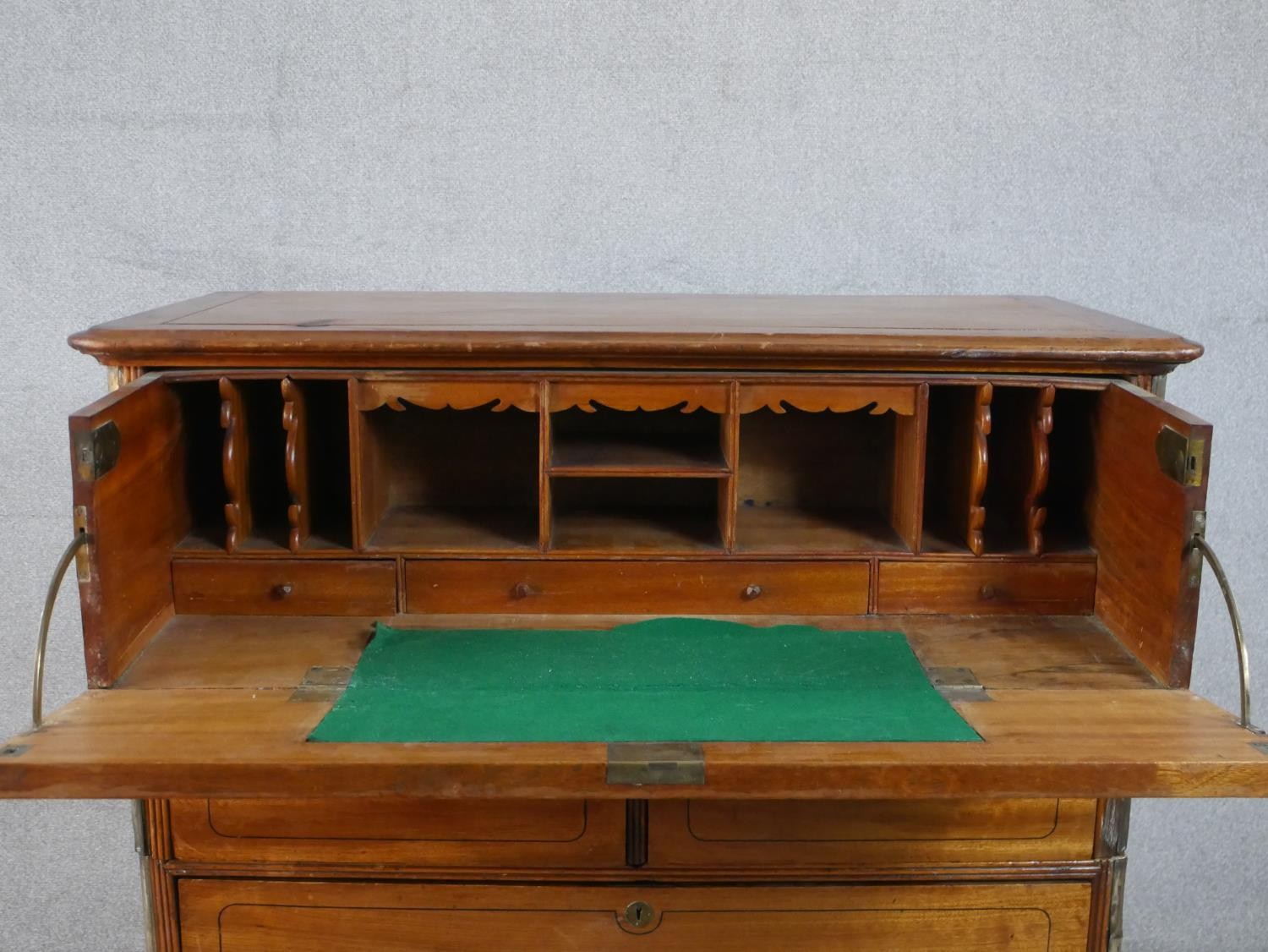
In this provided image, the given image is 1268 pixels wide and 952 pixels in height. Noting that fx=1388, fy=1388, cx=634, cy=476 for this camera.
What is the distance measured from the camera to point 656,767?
154cm

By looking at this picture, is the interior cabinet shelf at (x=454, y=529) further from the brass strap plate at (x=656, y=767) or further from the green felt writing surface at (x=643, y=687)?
the brass strap plate at (x=656, y=767)

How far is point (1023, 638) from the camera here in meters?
1.97

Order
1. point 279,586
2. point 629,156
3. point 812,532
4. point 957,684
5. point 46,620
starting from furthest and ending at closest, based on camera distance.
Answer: point 629,156 → point 812,532 → point 279,586 → point 957,684 → point 46,620

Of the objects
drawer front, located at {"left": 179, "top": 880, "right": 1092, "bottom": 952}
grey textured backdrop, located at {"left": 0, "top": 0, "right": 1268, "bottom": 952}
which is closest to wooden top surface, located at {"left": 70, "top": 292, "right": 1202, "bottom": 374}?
drawer front, located at {"left": 179, "top": 880, "right": 1092, "bottom": 952}

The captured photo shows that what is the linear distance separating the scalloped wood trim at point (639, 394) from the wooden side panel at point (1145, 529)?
557mm

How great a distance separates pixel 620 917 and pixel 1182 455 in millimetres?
970

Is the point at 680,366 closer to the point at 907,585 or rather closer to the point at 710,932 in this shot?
the point at 907,585

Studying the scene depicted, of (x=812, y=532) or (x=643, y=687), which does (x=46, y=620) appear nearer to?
(x=643, y=687)

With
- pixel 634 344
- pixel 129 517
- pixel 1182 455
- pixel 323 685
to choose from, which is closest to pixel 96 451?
pixel 129 517

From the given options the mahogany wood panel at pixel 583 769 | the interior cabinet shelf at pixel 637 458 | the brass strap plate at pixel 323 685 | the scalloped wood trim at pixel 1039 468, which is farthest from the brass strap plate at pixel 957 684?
the brass strap plate at pixel 323 685

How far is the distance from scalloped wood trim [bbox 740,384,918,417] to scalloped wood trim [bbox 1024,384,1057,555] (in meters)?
0.18

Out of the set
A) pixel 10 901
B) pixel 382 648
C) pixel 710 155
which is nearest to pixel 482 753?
pixel 382 648

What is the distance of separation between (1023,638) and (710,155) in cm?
131

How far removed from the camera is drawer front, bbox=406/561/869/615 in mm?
2064
